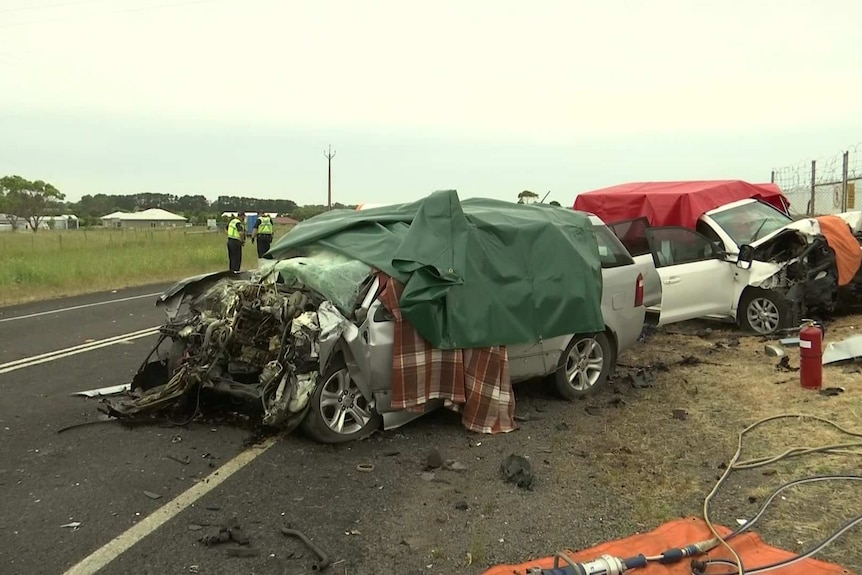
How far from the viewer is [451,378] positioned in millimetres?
5344

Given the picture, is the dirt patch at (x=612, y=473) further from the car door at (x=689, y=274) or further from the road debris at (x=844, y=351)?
the car door at (x=689, y=274)

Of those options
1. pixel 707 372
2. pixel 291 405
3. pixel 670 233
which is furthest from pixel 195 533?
pixel 670 233

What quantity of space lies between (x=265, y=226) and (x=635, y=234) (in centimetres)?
1404

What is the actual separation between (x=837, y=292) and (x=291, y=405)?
26.7ft

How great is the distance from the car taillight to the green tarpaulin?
676mm

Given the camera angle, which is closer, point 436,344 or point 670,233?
point 436,344

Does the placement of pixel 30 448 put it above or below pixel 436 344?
below

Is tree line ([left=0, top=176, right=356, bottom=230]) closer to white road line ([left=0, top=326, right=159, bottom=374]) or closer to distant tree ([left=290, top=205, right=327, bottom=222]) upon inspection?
distant tree ([left=290, top=205, right=327, bottom=222])

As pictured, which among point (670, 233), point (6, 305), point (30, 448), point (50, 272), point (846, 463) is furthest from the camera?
point (50, 272)

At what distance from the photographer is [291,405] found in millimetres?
4793

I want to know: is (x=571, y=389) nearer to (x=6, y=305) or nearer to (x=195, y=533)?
(x=195, y=533)

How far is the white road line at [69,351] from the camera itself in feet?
→ 25.3

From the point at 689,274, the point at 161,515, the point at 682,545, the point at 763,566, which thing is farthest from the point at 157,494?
the point at 689,274

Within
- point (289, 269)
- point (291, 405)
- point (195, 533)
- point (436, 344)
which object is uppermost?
point (289, 269)
